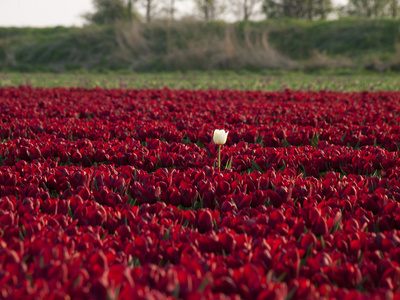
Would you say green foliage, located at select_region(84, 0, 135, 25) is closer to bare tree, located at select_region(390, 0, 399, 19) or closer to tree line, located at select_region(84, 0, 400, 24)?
tree line, located at select_region(84, 0, 400, 24)

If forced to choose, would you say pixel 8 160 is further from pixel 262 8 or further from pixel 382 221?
pixel 262 8

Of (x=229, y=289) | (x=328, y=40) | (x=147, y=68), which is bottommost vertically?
(x=229, y=289)

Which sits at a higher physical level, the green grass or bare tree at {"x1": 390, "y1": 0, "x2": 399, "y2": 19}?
bare tree at {"x1": 390, "y1": 0, "x2": 399, "y2": 19}

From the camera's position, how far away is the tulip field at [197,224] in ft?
5.35

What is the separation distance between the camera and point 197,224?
2.38 m

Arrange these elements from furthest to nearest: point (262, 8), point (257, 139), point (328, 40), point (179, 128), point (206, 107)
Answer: point (262, 8), point (328, 40), point (206, 107), point (179, 128), point (257, 139)

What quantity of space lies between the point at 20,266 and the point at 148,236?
581 mm

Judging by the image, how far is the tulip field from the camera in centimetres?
163

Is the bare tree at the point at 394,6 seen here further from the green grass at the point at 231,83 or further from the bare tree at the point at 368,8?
the green grass at the point at 231,83

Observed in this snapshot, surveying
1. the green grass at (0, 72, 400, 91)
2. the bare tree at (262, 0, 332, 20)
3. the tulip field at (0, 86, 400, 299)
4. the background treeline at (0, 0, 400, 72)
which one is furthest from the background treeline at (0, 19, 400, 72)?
the tulip field at (0, 86, 400, 299)

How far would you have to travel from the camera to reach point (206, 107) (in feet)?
25.5

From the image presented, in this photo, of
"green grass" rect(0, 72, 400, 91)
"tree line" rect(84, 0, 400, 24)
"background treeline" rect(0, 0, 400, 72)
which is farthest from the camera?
→ "tree line" rect(84, 0, 400, 24)

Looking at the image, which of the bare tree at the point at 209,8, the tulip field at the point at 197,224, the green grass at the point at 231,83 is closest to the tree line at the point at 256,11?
the bare tree at the point at 209,8

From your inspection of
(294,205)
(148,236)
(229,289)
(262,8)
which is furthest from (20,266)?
(262,8)
